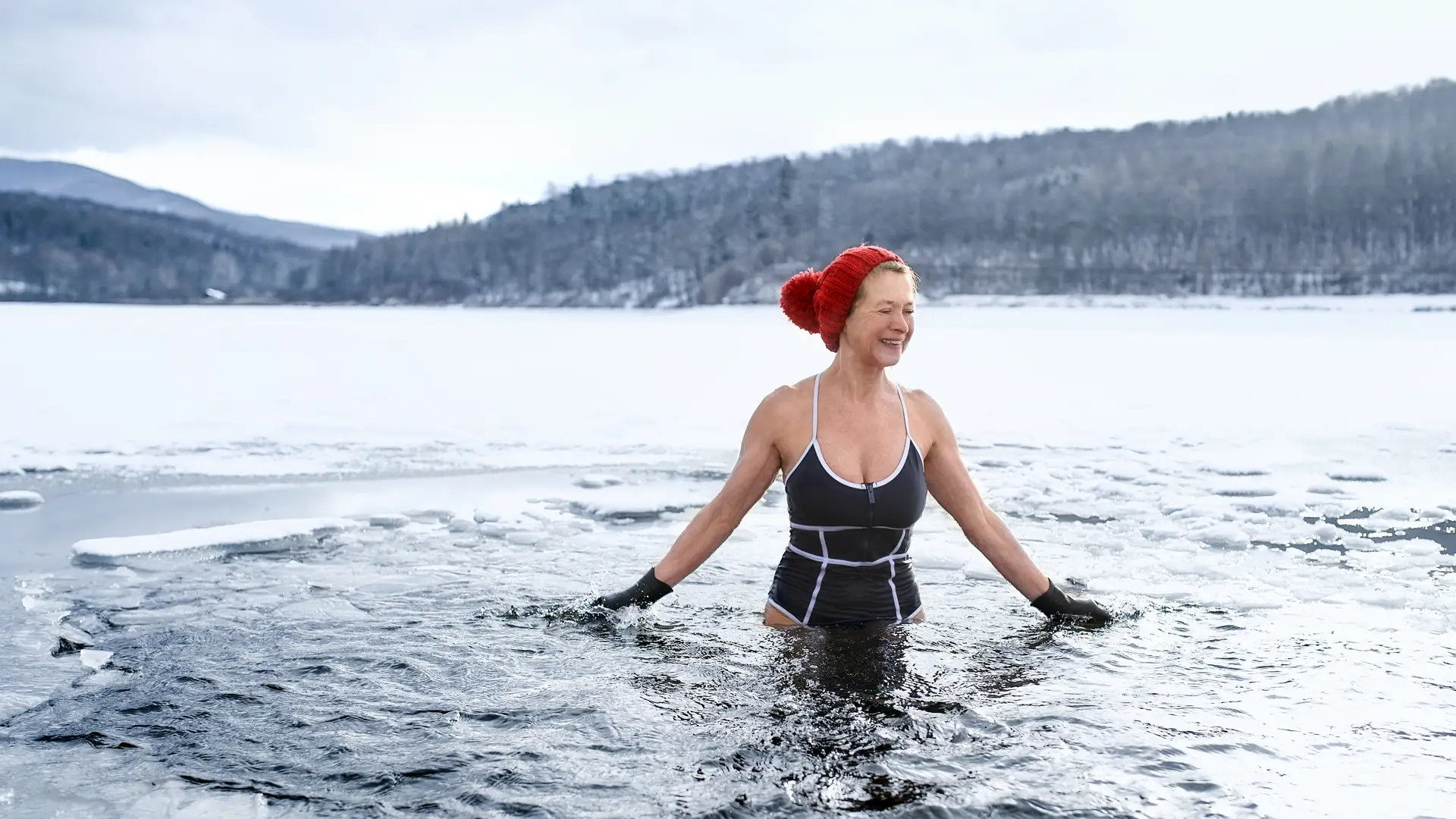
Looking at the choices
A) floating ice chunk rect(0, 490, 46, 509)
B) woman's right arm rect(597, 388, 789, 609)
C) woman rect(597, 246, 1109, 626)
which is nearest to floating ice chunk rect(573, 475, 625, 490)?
floating ice chunk rect(0, 490, 46, 509)

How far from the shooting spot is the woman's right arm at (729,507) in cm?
349

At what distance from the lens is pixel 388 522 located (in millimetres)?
6125

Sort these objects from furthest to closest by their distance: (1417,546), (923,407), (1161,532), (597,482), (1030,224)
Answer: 1. (1030,224)
2. (597,482)
3. (1161,532)
4. (1417,546)
5. (923,407)

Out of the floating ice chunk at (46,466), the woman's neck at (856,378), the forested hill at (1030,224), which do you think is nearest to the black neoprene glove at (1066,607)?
the woman's neck at (856,378)

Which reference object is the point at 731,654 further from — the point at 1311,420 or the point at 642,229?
the point at 642,229

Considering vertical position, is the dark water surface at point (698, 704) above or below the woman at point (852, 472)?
below

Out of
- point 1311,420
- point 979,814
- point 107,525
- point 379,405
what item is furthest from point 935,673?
point 379,405

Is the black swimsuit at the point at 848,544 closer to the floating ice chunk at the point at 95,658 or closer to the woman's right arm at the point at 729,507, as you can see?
the woman's right arm at the point at 729,507

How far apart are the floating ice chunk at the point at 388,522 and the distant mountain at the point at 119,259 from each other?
372 feet

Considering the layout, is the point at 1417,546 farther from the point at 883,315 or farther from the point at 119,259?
the point at 119,259

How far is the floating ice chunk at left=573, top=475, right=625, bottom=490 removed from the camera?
7.51 metres

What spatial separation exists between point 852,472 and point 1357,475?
218 inches

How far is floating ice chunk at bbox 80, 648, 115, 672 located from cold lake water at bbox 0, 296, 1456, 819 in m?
0.01

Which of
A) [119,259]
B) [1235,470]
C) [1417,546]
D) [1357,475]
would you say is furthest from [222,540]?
[119,259]
